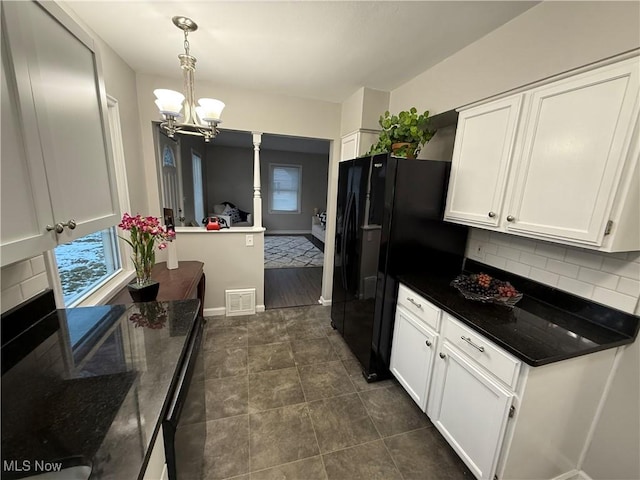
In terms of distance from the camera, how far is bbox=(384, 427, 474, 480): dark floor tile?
1.48 metres

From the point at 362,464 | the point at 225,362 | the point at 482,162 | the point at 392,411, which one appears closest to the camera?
the point at 362,464

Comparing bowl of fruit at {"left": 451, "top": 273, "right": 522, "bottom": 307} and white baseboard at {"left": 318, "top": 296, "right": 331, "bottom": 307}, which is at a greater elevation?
bowl of fruit at {"left": 451, "top": 273, "right": 522, "bottom": 307}

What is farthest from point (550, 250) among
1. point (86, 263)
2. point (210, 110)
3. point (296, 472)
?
point (86, 263)

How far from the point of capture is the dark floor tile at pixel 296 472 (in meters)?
1.43

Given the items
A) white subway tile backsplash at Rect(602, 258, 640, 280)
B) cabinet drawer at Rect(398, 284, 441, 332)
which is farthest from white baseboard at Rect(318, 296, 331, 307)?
white subway tile backsplash at Rect(602, 258, 640, 280)

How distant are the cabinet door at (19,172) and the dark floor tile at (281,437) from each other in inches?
60.1

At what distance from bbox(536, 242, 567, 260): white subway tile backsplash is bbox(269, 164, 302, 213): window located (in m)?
6.55

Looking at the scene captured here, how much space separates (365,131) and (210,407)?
106 inches

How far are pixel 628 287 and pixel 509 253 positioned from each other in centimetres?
60

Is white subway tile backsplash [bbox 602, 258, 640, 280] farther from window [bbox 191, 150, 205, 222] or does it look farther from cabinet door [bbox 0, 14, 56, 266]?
window [bbox 191, 150, 205, 222]

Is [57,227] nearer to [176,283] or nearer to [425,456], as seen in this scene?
[176,283]

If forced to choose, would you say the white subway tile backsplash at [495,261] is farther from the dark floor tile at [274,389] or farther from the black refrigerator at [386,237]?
the dark floor tile at [274,389]

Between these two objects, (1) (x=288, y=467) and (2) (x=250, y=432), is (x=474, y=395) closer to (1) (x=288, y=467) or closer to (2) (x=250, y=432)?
(1) (x=288, y=467)

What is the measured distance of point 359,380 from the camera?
216 centimetres
